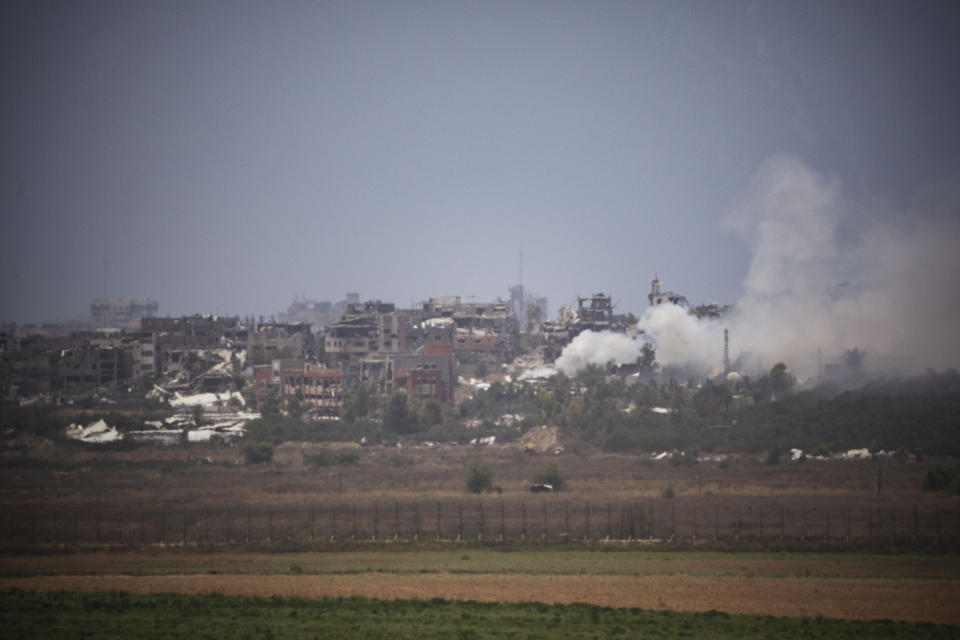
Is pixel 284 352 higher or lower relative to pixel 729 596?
higher

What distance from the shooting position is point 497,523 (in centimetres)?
5150

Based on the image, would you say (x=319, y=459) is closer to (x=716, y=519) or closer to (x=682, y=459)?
(x=682, y=459)

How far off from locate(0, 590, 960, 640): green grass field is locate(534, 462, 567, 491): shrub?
96.4 ft

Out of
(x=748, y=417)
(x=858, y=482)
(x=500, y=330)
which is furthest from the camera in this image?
(x=500, y=330)

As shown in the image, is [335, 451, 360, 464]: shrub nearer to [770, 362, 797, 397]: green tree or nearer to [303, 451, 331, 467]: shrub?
[303, 451, 331, 467]: shrub

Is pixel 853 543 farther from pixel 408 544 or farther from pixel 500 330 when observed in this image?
pixel 500 330

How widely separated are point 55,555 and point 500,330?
110 metres

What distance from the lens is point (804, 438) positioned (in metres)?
76.8

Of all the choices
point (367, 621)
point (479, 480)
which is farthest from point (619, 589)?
point (479, 480)

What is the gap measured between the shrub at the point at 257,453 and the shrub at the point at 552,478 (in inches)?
906

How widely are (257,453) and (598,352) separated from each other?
57.6 m

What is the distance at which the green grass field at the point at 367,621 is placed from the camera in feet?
99.8

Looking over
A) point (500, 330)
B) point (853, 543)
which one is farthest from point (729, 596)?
point (500, 330)

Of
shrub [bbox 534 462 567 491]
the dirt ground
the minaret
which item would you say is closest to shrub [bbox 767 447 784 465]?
shrub [bbox 534 462 567 491]
